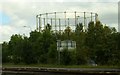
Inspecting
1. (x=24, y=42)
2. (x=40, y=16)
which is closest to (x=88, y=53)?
(x=24, y=42)

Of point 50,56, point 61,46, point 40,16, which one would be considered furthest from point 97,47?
point 40,16

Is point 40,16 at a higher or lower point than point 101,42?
higher

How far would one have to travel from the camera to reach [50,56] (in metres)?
75.3

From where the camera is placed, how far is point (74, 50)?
68375mm

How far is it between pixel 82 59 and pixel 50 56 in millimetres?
7984

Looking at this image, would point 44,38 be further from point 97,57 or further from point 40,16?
point 40,16

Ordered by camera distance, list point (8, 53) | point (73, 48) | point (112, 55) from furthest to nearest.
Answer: point (8, 53) < point (73, 48) < point (112, 55)

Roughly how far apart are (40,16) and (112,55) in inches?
1575

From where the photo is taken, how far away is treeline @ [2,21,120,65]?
2584 inches

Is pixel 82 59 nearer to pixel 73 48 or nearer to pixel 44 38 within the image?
pixel 73 48

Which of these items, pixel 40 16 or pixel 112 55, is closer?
pixel 112 55

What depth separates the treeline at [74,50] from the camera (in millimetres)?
65625

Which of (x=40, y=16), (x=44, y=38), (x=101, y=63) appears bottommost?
(x=101, y=63)

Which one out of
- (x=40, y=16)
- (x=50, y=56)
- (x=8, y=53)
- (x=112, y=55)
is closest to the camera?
(x=112, y=55)
